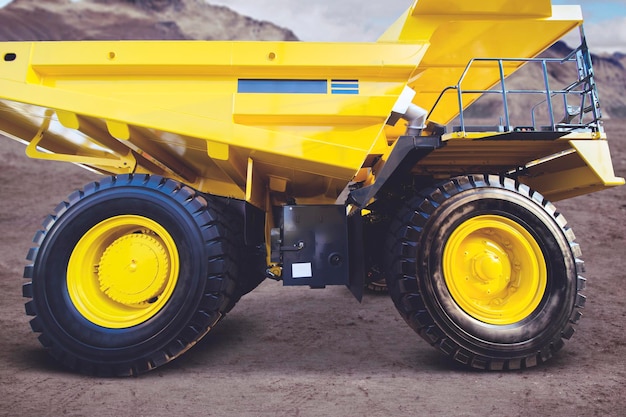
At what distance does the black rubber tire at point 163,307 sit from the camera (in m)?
3.23

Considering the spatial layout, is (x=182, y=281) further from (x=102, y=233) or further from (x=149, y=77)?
Answer: (x=149, y=77)

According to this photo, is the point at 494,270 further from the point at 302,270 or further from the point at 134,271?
the point at 134,271

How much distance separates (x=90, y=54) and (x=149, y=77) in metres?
0.43

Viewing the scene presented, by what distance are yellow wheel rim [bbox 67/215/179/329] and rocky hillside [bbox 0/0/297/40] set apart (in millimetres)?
29241

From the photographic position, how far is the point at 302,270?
3.59 m

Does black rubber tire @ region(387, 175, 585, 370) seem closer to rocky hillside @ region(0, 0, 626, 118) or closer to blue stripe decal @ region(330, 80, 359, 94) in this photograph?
blue stripe decal @ region(330, 80, 359, 94)

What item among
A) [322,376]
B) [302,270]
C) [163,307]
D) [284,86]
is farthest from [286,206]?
[322,376]

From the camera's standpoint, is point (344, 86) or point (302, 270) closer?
point (344, 86)

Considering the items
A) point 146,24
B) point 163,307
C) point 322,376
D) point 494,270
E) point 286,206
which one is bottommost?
point 322,376

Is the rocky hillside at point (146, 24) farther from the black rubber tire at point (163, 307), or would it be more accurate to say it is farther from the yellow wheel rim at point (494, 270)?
the black rubber tire at point (163, 307)

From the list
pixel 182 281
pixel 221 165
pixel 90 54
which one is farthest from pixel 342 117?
pixel 90 54

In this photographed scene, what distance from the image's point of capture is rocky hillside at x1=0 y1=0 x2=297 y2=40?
28375 mm

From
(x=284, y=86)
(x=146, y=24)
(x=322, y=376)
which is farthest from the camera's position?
(x=146, y=24)

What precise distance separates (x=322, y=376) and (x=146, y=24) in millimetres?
33373
